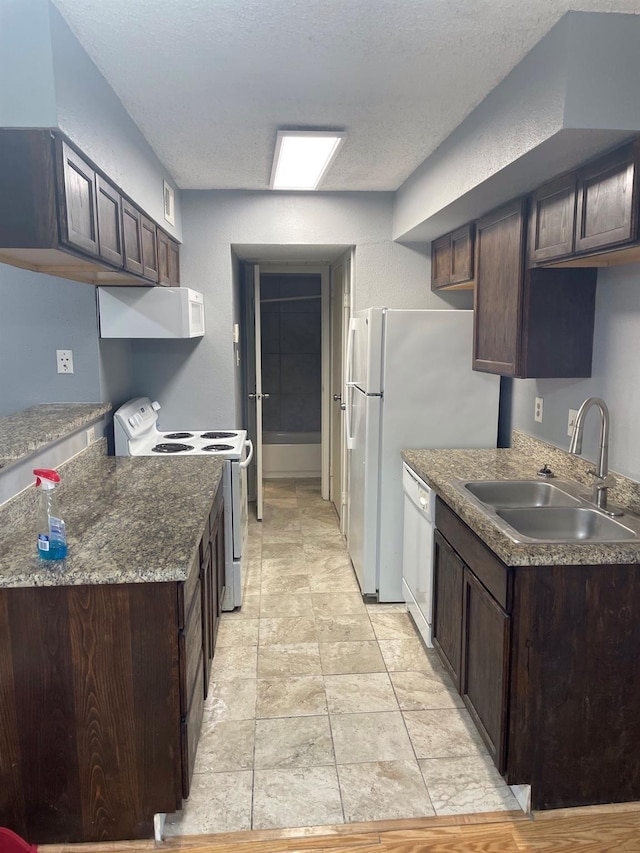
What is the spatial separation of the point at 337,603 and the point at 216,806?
1567 millimetres

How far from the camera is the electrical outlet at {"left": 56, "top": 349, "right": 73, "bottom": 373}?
292cm

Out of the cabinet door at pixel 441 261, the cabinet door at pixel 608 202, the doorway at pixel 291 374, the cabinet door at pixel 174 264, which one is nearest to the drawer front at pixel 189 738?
the cabinet door at pixel 608 202

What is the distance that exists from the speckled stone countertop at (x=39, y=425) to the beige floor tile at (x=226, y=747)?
1261mm

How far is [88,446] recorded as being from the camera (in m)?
2.96

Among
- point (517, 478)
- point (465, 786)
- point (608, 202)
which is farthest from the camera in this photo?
point (517, 478)

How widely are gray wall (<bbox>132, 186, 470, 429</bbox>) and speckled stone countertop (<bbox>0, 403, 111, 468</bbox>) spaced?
965 mm

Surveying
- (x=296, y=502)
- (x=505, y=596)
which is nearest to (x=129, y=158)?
(x=505, y=596)

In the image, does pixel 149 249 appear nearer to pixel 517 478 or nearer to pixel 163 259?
pixel 163 259

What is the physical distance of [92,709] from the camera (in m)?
1.79

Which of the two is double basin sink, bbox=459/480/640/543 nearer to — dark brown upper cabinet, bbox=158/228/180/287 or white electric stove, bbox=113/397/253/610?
white electric stove, bbox=113/397/253/610

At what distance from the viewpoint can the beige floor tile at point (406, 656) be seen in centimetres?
287

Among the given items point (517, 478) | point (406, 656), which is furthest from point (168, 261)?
point (406, 656)

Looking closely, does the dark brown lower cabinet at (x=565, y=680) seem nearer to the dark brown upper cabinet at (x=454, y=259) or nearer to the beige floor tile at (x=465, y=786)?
the beige floor tile at (x=465, y=786)

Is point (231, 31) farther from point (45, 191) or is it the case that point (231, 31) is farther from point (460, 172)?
point (460, 172)
